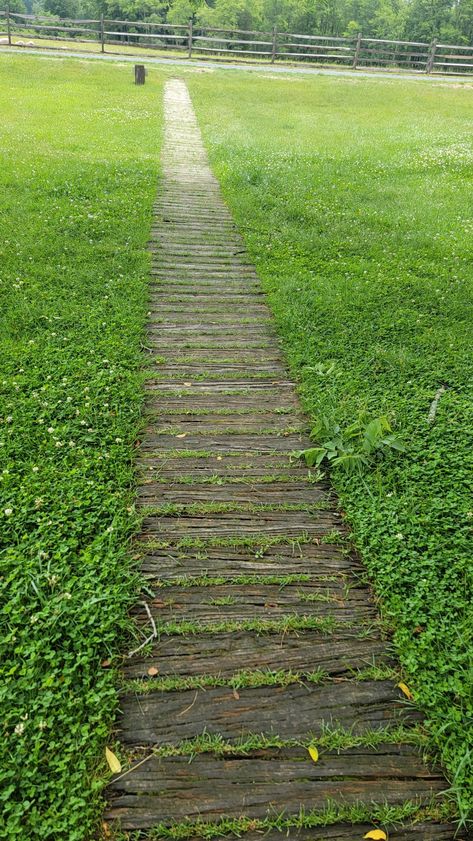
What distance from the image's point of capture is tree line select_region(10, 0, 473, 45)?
61.5 meters

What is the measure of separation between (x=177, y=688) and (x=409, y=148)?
50.1 feet

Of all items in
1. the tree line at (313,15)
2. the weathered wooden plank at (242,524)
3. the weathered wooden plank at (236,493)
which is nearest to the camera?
the weathered wooden plank at (242,524)

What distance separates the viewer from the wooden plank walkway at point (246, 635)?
2346 mm

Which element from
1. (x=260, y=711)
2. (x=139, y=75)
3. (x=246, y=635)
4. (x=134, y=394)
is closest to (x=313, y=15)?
(x=139, y=75)

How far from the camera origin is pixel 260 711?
103 inches

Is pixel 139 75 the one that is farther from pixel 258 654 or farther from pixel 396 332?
pixel 258 654

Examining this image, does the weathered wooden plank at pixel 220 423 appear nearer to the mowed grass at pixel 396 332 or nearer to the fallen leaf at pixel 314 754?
the mowed grass at pixel 396 332

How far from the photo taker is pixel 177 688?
106 inches

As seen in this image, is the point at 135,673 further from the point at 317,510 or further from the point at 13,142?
the point at 13,142

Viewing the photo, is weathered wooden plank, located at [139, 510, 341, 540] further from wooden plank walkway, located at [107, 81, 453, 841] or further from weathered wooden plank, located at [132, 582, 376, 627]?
weathered wooden plank, located at [132, 582, 376, 627]

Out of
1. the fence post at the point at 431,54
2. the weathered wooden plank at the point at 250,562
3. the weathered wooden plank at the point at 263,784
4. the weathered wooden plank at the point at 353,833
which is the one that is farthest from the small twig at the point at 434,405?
the fence post at the point at 431,54

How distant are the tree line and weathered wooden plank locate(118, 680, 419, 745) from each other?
212 feet

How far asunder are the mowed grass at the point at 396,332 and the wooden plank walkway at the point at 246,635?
0.21 metres

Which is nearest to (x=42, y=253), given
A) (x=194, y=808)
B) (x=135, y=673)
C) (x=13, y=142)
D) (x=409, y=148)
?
(x=135, y=673)
